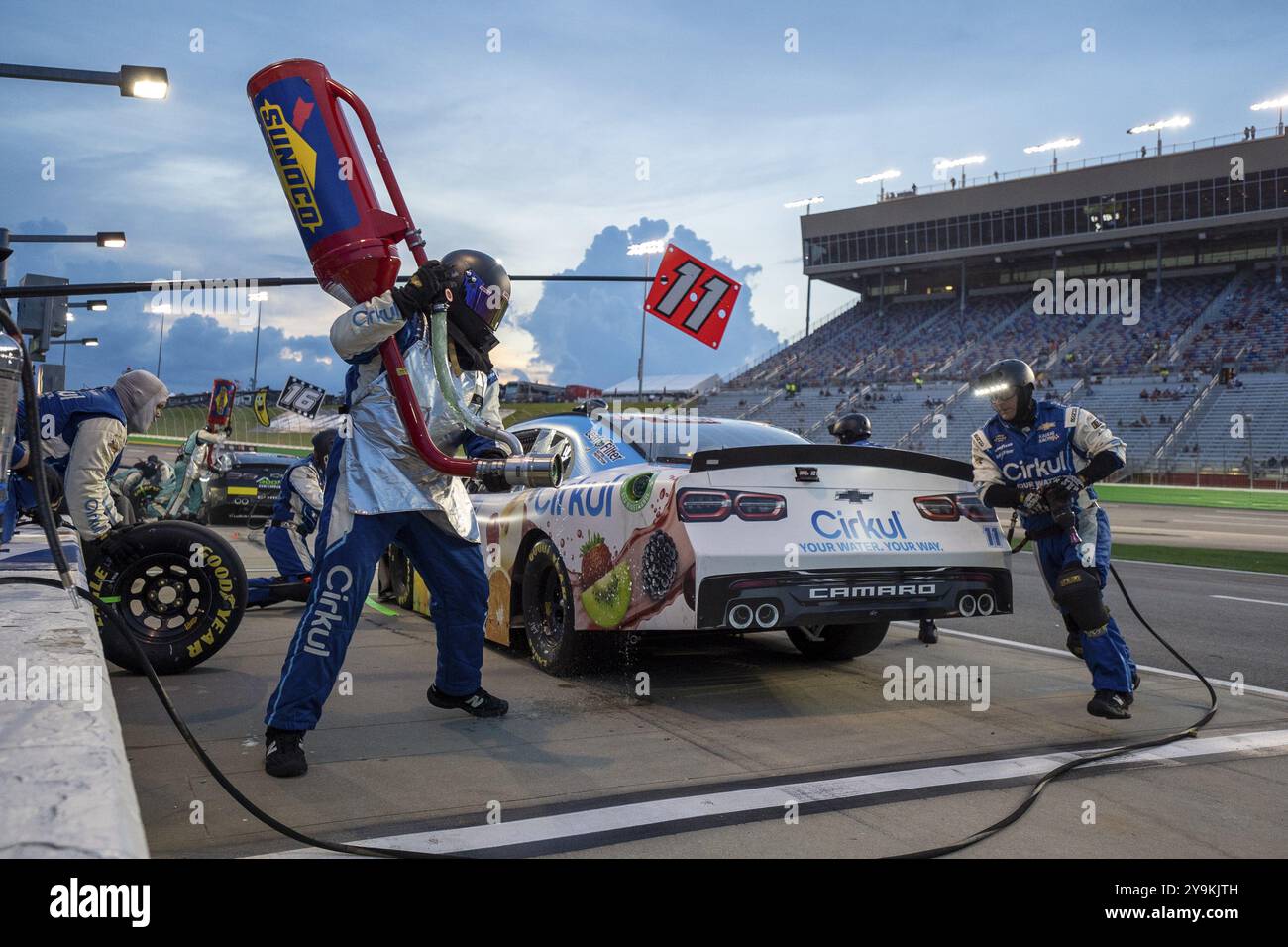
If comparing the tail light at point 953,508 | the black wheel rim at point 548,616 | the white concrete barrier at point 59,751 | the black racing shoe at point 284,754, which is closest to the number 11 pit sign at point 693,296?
the black wheel rim at point 548,616

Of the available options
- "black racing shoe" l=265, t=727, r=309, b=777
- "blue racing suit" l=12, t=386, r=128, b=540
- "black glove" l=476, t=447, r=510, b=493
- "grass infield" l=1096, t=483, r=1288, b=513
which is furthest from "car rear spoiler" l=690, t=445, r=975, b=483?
"grass infield" l=1096, t=483, r=1288, b=513

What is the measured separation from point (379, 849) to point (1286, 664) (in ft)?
Answer: 19.9

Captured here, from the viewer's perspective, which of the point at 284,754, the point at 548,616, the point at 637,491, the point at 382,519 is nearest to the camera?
the point at 284,754

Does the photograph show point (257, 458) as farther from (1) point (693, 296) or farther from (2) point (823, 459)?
(2) point (823, 459)

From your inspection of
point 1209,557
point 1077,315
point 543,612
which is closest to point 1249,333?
point 1077,315

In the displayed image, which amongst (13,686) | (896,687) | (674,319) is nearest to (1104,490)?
(674,319)

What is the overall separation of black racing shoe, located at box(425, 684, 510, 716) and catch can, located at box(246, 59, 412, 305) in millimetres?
1778

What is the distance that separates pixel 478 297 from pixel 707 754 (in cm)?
215

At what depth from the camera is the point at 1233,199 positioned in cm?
5562

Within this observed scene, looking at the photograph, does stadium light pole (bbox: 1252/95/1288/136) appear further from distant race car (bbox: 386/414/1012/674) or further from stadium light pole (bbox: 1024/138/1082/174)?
distant race car (bbox: 386/414/1012/674)

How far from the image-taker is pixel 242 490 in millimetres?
19234

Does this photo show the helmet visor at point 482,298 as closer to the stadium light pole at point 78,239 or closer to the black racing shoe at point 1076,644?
the black racing shoe at point 1076,644

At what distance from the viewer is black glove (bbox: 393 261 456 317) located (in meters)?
4.13

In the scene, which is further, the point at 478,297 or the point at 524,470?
the point at 478,297
